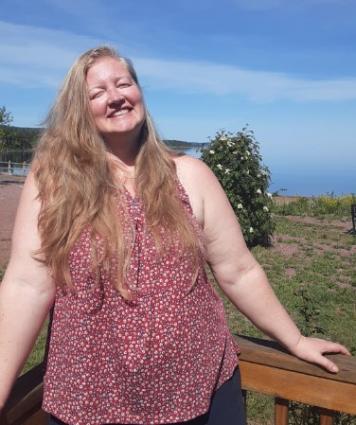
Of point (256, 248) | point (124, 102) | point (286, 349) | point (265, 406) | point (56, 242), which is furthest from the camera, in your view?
point (256, 248)

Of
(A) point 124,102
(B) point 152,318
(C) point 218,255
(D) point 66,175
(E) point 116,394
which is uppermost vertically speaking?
(A) point 124,102

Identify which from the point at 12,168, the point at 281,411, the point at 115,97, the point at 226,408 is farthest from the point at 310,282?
the point at 12,168

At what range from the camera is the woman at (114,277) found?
4.46ft

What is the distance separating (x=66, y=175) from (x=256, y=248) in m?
7.83

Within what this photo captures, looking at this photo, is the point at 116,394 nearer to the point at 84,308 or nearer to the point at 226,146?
the point at 84,308

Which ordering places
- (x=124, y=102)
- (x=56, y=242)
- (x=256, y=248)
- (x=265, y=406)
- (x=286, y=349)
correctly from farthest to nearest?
(x=256, y=248) < (x=265, y=406) < (x=286, y=349) < (x=124, y=102) < (x=56, y=242)

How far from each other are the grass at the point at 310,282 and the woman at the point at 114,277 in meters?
0.92

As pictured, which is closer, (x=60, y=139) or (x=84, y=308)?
(x=84, y=308)

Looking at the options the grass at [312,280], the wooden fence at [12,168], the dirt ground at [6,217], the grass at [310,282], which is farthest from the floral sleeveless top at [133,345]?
the wooden fence at [12,168]

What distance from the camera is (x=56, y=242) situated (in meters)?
1.35

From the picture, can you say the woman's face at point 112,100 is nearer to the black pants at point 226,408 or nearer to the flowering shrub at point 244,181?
the black pants at point 226,408

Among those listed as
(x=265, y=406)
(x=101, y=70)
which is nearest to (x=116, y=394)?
(x=101, y=70)

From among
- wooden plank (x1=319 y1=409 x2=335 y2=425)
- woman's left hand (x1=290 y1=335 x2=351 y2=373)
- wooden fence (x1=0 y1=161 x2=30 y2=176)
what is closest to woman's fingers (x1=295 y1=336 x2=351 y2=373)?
woman's left hand (x1=290 y1=335 x2=351 y2=373)

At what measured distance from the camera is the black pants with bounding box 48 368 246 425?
1.47 metres
